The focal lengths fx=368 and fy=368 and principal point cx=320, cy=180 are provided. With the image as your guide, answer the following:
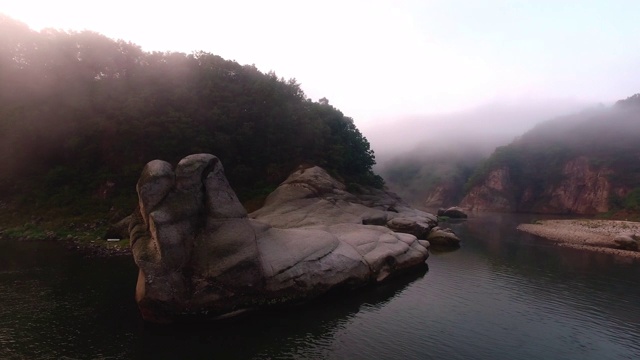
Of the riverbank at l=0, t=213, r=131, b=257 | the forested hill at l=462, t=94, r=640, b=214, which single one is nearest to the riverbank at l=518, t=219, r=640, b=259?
the forested hill at l=462, t=94, r=640, b=214

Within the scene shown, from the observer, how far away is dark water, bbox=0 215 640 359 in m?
18.2

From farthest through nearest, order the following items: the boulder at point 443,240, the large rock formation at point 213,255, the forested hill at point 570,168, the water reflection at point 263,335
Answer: the forested hill at point 570,168 < the boulder at point 443,240 < the large rock formation at point 213,255 < the water reflection at point 263,335

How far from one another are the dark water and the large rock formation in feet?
4.06

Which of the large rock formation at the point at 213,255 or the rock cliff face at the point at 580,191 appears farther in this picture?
the rock cliff face at the point at 580,191

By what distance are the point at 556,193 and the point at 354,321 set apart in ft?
519

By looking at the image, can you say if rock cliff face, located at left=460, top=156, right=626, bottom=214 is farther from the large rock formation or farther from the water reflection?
the water reflection

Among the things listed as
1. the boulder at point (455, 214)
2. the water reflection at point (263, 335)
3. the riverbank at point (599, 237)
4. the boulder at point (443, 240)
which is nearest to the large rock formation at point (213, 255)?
the water reflection at point (263, 335)

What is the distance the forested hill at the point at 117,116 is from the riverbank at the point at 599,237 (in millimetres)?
46046

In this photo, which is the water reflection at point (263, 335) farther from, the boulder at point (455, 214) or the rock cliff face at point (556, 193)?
the rock cliff face at point (556, 193)

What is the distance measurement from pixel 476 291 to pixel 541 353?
11173 mm

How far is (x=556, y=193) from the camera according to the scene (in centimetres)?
14962

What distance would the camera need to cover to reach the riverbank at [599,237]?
2082 inches

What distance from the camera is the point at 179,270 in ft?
68.7

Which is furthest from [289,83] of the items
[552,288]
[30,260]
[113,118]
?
[552,288]
